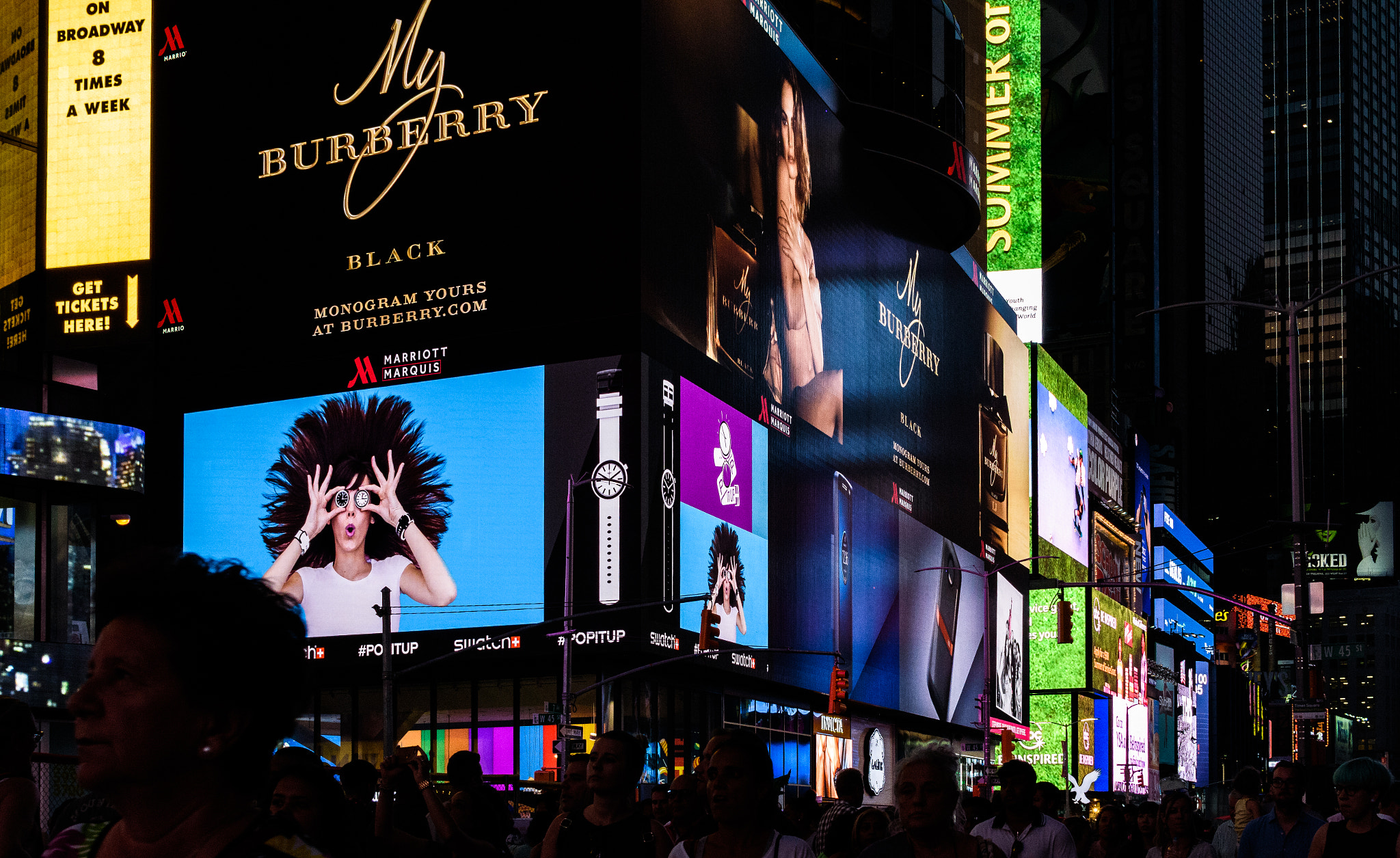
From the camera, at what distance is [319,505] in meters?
50.5

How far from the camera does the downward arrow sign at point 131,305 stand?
4366cm

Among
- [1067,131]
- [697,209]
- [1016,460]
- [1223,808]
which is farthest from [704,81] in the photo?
[1067,131]

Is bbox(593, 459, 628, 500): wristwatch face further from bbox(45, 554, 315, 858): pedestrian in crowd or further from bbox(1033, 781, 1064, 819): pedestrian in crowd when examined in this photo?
bbox(45, 554, 315, 858): pedestrian in crowd

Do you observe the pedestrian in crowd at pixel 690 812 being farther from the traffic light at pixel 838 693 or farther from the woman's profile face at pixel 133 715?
the traffic light at pixel 838 693

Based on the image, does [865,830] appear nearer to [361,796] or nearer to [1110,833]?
[361,796]

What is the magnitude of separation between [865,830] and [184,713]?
9.29 meters

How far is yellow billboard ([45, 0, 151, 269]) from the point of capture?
147 ft

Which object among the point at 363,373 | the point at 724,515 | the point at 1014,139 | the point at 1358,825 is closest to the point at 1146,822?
the point at 1358,825

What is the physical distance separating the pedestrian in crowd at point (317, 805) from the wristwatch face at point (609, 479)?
40439 millimetres

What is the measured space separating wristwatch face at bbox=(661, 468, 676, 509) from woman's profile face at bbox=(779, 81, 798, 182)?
1388 cm

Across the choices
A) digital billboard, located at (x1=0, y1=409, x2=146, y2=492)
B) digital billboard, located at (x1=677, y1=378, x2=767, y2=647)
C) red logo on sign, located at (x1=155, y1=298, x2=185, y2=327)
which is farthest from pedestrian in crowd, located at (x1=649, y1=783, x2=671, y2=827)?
red logo on sign, located at (x1=155, y1=298, x2=185, y2=327)

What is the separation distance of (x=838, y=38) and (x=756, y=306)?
15.7 m

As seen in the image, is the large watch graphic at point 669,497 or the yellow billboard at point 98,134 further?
the large watch graphic at point 669,497

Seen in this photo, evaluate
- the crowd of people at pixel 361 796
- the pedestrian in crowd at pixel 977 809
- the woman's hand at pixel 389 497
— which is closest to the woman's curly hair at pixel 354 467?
the woman's hand at pixel 389 497
